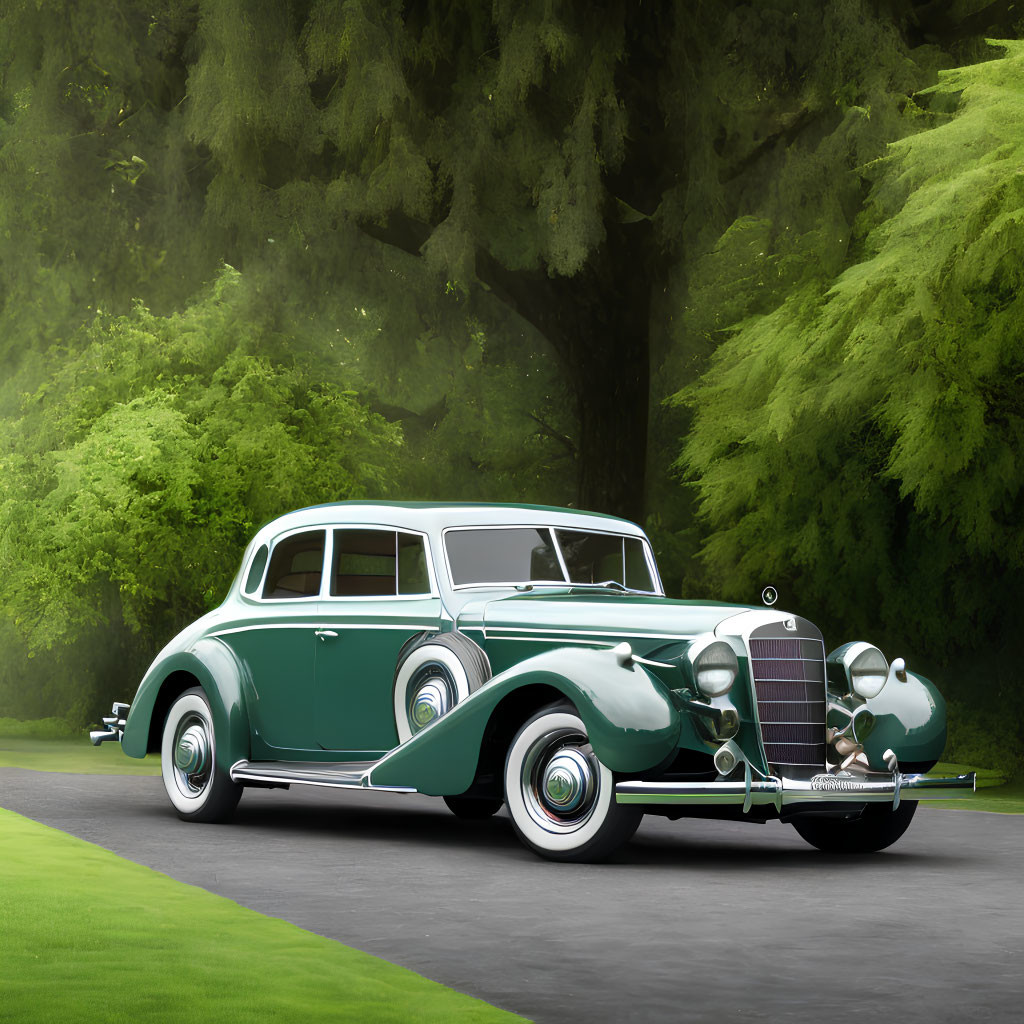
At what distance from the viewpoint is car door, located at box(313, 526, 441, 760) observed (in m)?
10.9

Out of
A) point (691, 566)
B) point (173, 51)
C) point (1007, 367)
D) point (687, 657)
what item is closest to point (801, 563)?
point (1007, 367)

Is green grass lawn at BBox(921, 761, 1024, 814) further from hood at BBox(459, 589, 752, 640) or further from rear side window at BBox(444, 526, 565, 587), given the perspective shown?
hood at BBox(459, 589, 752, 640)

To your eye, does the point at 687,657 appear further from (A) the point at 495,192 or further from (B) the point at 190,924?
(A) the point at 495,192

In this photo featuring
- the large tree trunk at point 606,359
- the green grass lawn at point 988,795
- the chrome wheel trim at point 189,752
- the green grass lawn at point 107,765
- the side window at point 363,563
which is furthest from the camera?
the large tree trunk at point 606,359

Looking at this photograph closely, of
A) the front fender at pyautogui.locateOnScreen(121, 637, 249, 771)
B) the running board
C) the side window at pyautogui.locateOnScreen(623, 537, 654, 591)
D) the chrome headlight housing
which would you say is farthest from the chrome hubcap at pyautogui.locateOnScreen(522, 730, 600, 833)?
the front fender at pyautogui.locateOnScreen(121, 637, 249, 771)

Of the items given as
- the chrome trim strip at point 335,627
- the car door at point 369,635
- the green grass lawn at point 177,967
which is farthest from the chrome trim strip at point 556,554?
the green grass lawn at point 177,967

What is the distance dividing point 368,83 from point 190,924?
12.8 m

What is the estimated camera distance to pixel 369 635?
435 inches

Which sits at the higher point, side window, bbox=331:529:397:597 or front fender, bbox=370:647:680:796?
side window, bbox=331:529:397:597

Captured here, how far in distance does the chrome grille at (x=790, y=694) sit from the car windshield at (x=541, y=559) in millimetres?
1824

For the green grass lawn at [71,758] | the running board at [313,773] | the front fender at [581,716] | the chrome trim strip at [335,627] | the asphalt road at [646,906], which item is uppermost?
the chrome trim strip at [335,627]

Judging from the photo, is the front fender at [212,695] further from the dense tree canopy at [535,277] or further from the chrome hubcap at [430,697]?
the dense tree canopy at [535,277]

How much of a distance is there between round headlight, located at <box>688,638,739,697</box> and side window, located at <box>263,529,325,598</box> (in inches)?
132

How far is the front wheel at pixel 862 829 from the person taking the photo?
1042 cm
